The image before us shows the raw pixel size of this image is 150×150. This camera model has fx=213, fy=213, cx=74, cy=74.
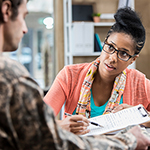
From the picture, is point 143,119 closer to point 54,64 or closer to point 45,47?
point 54,64

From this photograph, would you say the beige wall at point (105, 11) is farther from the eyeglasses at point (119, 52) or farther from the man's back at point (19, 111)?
the man's back at point (19, 111)

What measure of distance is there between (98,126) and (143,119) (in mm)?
→ 212

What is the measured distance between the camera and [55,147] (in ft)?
1.74

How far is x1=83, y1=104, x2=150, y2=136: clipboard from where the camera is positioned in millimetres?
968

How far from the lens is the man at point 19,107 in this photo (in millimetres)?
491

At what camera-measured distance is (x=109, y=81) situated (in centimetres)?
148

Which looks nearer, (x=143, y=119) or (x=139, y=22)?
(x=143, y=119)

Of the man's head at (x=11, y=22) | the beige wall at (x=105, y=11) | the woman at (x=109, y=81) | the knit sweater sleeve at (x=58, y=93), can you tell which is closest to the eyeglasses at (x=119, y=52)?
the woman at (x=109, y=81)

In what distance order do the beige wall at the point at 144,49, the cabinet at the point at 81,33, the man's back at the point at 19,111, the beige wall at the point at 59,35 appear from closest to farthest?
the man's back at the point at 19,111, the cabinet at the point at 81,33, the beige wall at the point at 144,49, the beige wall at the point at 59,35

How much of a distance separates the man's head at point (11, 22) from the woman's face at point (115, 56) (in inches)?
32.8

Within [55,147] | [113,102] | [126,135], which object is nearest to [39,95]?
[55,147]

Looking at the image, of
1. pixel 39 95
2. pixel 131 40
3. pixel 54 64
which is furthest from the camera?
pixel 54 64

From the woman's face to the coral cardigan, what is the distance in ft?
0.48

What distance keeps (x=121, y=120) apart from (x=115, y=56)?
1.48 ft
